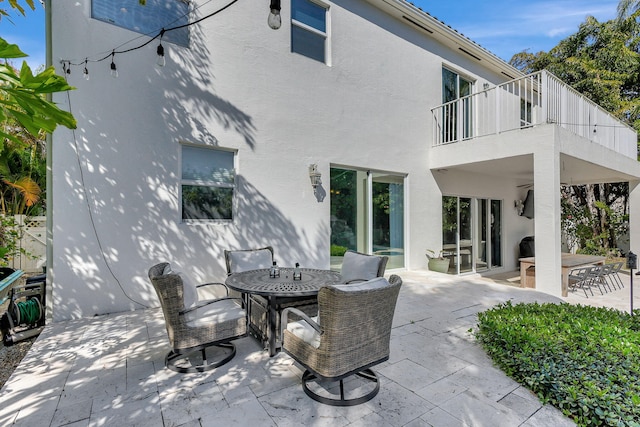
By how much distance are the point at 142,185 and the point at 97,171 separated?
0.61 m

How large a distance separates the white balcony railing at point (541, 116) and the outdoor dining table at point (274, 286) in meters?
5.83

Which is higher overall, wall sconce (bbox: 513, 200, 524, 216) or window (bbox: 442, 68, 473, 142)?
window (bbox: 442, 68, 473, 142)

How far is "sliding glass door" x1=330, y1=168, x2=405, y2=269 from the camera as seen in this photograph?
23.4 feet

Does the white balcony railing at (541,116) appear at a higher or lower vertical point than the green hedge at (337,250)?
higher

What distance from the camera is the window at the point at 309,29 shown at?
664 cm

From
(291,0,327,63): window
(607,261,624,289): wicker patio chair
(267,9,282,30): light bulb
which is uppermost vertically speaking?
(291,0,327,63): window

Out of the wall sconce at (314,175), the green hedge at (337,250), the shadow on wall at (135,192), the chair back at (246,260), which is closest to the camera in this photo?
the shadow on wall at (135,192)

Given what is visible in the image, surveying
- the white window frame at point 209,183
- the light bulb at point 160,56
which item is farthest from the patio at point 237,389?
the light bulb at point 160,56

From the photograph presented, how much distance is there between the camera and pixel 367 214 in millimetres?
7531

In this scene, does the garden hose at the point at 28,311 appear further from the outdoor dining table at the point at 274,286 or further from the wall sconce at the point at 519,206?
the wall sconce at the point at 519,206

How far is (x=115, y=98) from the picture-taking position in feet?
15.8

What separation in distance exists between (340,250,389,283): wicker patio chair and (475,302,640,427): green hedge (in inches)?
54.8

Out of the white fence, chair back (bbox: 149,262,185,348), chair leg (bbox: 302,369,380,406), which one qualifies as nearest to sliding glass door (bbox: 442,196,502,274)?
chair leg (bbox: 302,369,380,406)

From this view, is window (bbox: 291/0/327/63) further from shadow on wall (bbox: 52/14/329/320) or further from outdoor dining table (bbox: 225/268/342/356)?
outdoor dining table (bbox: 225/268/342/356)
